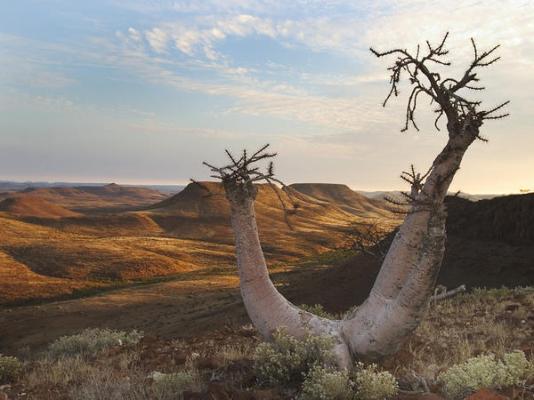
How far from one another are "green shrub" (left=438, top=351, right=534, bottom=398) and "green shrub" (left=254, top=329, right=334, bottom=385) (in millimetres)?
1290

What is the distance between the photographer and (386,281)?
561cm

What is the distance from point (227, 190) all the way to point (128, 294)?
30237mm

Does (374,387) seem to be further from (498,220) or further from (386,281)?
(498,220)

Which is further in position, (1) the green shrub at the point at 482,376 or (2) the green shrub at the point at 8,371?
(2) the green shrub at the point at 8,371

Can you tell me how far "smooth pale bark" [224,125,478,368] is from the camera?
17.5 ft

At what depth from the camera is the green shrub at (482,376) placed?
4.90 meters

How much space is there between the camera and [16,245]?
51438 mm

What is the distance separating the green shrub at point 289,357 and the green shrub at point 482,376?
1290mm

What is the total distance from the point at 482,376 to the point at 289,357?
200cm

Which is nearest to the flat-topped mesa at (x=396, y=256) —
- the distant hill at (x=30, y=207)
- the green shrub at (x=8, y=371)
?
the green shrub at (x=8, y=371)

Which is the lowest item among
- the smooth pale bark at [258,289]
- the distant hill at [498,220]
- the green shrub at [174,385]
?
the green shrub at [174,385]

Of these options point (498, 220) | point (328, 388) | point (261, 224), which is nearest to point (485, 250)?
point (498, 220)

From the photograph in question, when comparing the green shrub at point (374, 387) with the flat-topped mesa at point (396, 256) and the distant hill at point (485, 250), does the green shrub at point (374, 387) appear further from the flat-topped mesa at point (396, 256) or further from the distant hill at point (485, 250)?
the distant hill at point (485, 250)

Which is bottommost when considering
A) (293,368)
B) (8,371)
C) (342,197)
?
(8,371)
